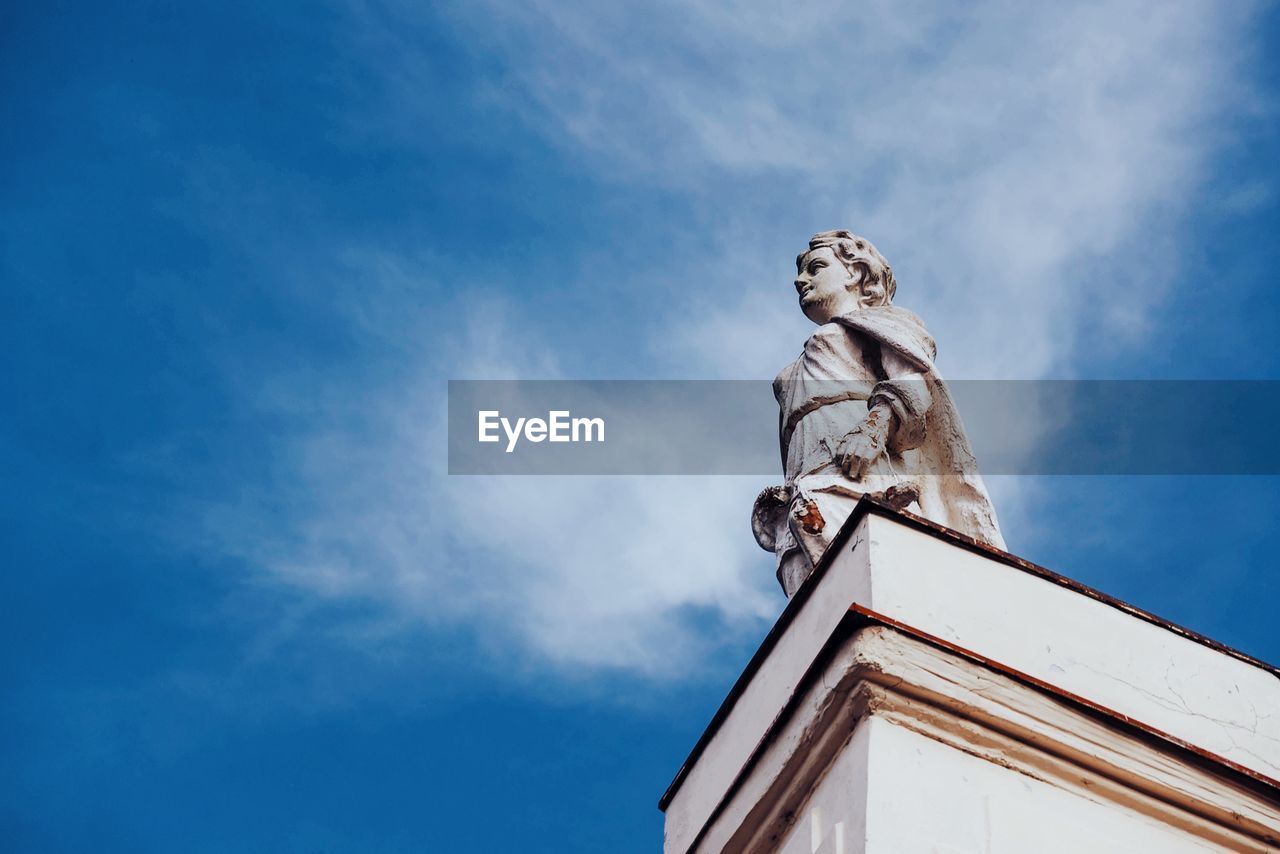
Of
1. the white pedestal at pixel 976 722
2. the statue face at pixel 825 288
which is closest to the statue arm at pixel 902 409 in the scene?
the statue face at pixel 825 288

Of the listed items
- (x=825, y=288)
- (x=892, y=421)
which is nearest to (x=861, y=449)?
(x=892, y=421)

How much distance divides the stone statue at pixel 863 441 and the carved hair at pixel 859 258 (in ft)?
1.30

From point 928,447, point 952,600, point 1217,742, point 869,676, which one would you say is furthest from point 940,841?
point 928,447

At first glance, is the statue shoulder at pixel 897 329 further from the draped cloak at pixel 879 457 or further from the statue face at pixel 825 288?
the statue face at pixel 825 288

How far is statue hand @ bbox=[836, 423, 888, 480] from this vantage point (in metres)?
8.57

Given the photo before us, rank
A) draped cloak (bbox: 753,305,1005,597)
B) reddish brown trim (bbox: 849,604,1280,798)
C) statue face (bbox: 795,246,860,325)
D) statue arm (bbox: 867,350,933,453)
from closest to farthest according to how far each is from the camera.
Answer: reddish brown trim (bbox: 849,604,1280,798)
draped cloak (bbox: 753,305,1005,597)
statue arm (bbox: 867,350,933,453)
statue face (bbox: 795,246,860,325)

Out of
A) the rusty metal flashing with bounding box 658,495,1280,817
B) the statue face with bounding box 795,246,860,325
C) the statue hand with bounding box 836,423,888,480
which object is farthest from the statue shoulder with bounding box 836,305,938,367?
the rusty metal flashing with bounding box 658,495,1280,817

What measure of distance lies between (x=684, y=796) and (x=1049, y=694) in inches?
→ 74.6

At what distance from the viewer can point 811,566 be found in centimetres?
834

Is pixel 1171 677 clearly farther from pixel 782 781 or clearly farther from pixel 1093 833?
pixel 782 781

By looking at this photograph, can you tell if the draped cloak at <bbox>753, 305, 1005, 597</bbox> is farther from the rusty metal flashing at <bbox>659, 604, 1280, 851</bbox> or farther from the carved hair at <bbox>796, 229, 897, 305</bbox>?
the rusty metal flashing at <bbox>659, 604, 1280, 851</bbox>

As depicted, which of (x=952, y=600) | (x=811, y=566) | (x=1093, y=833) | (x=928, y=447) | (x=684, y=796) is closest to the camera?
(x=1093, y=833)

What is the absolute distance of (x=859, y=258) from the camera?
10328mm

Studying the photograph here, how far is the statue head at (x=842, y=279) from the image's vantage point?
1017 cm
